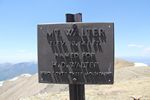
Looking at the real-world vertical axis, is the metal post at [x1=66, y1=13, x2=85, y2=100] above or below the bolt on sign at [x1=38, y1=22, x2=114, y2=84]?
below

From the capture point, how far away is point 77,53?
8242 mm

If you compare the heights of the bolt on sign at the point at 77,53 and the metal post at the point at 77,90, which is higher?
the bolt on sign at the point at 77,53

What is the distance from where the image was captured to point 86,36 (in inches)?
322

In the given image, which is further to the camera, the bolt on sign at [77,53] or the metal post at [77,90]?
the metal post at [77,90]

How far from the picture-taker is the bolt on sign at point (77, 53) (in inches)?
319

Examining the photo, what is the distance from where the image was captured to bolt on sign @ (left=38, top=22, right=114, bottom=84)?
811 cm

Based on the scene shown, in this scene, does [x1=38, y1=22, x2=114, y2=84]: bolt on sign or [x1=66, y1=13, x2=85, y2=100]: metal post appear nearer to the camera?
[x1=38, y1=22, x2=114, y2=84]: bolt on sign

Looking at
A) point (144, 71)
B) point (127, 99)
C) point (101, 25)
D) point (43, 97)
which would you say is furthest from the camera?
point (144, 71)

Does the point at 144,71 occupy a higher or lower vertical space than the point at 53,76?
lower

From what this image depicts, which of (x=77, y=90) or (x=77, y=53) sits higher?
(x=77, y=53)

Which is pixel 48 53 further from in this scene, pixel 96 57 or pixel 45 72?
pixel 96 57

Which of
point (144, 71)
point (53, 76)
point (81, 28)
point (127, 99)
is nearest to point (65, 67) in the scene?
point (53, 76)

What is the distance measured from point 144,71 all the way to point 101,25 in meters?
24.5

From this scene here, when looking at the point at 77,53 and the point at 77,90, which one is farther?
the point at 77,90
